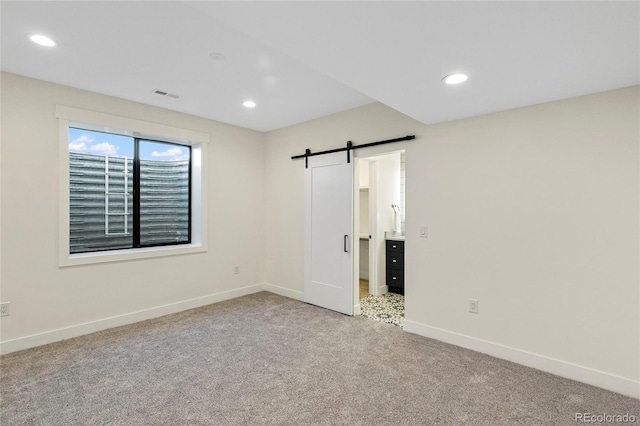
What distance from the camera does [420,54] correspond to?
72.9 inches

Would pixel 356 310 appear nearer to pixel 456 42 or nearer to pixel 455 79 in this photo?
pixel 455 79

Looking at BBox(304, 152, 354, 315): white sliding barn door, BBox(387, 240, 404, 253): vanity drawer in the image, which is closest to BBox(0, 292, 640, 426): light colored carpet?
BBox(304, 152, 354, 315): white sliding barn door

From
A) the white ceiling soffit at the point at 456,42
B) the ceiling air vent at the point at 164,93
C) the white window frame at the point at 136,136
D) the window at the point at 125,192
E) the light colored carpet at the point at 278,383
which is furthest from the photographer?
the window at the point at 125,192

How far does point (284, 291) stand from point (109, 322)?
2.28 meters

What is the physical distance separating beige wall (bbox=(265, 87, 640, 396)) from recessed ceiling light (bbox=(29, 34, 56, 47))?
10.0 feet

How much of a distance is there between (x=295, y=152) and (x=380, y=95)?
2.42 m

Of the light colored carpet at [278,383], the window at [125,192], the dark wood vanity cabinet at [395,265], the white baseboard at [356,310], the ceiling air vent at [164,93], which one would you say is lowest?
the light colored carpet at [278,383]

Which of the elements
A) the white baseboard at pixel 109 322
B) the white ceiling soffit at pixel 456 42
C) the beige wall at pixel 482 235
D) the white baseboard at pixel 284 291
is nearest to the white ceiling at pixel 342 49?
the white ceiling soffit at pixel 456 42

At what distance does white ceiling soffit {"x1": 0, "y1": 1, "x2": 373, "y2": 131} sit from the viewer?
2.08 m

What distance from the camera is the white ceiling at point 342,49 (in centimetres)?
150

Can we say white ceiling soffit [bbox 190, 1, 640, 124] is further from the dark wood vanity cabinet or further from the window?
the window

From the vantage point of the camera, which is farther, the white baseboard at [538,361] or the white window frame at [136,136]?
the white window frame at [136,136]

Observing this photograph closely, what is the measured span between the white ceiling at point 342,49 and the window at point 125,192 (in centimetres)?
78

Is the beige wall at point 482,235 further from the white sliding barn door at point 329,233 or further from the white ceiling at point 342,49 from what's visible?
the white sliding barn door at point 329,233
